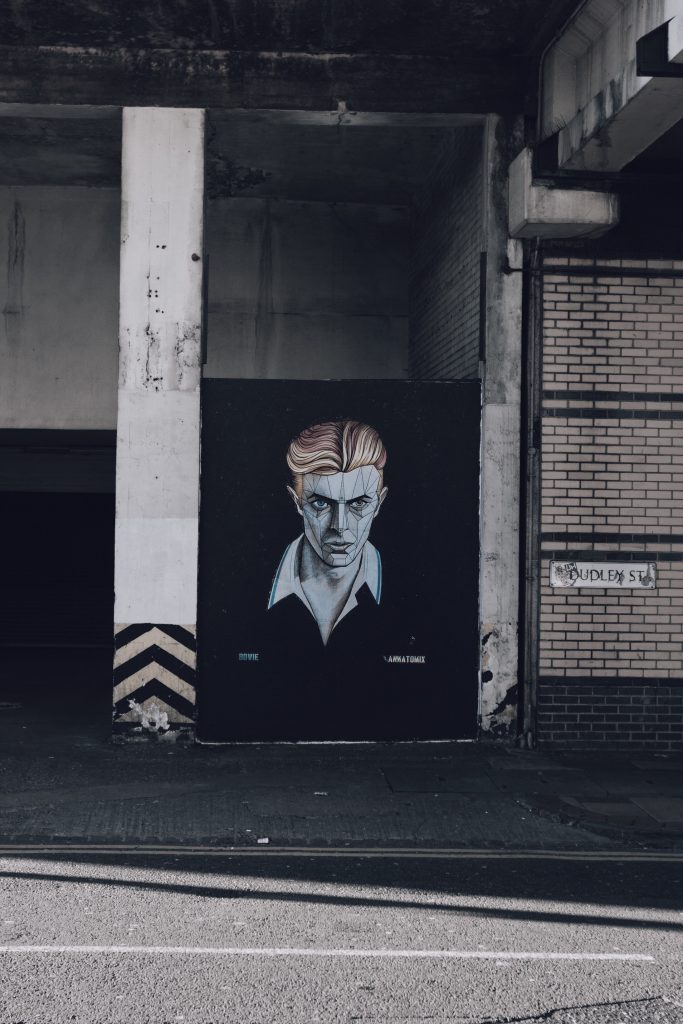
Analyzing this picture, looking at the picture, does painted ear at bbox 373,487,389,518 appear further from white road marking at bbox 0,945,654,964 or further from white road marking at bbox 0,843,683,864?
white road marking at bbox 0,945,654,964

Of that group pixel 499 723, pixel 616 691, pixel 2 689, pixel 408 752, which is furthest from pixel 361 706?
pixel 2 689

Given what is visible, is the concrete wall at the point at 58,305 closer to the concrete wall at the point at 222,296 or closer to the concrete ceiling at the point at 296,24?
the concrete wall at the point at 222,296

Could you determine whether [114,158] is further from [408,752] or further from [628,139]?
[408,752]

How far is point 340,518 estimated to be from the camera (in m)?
11.0

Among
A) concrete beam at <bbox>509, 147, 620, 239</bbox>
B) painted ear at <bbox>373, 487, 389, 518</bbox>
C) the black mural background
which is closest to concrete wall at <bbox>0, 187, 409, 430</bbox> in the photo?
the black mural background

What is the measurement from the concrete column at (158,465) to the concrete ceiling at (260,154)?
1.45 metres

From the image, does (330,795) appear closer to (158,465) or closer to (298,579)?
(298,579)

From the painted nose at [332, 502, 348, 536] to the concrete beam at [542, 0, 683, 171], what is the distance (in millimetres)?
4057

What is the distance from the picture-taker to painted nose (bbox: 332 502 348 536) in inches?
434

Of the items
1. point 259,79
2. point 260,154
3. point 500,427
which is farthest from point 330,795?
point 260,154

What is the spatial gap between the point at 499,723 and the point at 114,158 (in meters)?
8.16

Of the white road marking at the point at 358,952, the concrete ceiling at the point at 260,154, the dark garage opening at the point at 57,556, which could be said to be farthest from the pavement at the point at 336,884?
the dark garage opening at the point at 57,556

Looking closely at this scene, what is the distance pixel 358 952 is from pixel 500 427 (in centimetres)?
657

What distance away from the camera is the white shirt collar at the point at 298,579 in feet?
35.9
